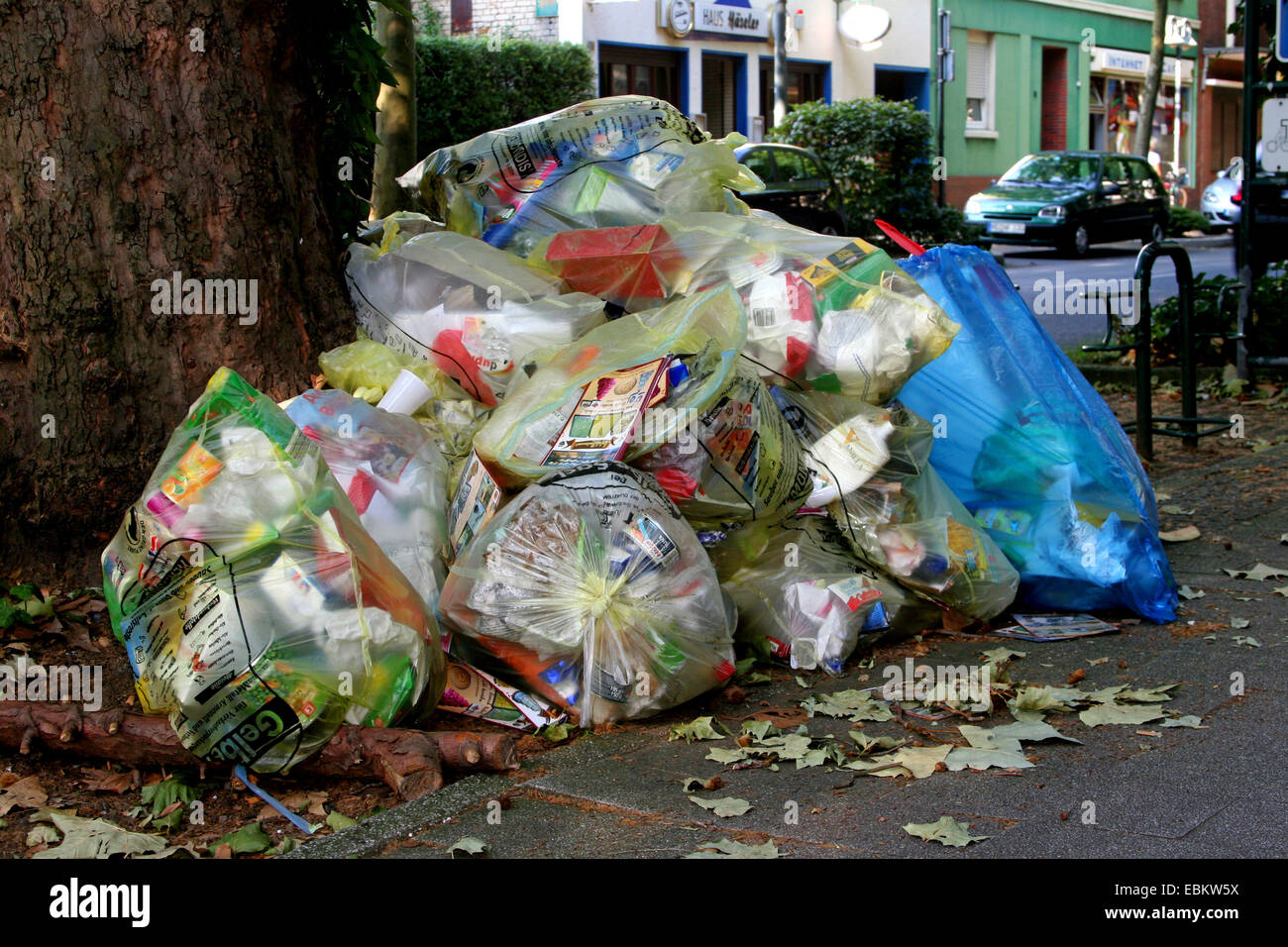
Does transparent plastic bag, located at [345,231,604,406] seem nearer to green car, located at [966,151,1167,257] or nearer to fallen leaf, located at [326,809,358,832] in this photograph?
fallen leaf, located at [326,809,358,832]

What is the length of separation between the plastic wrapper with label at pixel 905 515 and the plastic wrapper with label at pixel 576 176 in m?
1.07

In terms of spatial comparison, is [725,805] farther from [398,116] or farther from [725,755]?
[398,116]

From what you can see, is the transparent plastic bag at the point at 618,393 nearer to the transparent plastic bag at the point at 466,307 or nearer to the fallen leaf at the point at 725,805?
the transparent plastic bag at the point at 466,307

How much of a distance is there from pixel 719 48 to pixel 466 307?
65.4ft

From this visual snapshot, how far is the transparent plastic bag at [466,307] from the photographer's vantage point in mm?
3842

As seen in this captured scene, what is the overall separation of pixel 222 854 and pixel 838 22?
24509 millimetres

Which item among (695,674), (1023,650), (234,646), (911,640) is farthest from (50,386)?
(1023,650)

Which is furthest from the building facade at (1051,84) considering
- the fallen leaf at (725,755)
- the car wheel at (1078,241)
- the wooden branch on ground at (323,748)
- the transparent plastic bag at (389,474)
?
the wooden branch on ground at (323,748)

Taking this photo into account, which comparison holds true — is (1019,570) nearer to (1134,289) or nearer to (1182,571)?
Result: (1182,571)

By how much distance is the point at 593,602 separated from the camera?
2.93m

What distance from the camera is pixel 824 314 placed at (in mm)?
3766

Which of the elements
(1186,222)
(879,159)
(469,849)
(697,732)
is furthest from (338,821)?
(1186,222)

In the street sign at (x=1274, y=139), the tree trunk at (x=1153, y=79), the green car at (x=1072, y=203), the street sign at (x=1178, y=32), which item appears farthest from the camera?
the street sign at (x=1178, y=32)

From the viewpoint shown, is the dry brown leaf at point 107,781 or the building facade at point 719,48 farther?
the building facade at point 719,48
